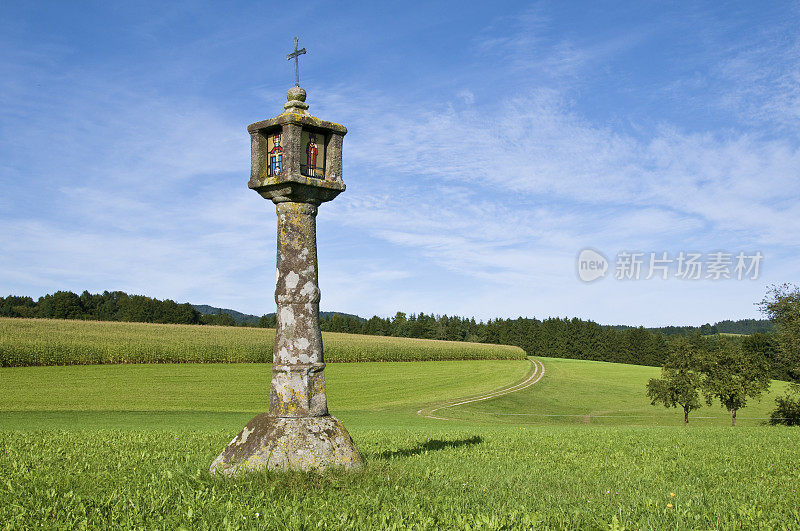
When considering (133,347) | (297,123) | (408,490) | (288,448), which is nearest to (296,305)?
(288,448)

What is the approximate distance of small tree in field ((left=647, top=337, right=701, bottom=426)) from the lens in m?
41.0

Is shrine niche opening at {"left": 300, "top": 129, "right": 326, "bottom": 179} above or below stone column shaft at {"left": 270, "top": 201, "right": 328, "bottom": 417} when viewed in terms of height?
above

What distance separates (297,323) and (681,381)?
40.7m

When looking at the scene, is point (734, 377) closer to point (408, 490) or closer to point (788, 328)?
point (788, 328)

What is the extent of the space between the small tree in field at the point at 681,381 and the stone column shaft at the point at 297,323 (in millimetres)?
40050

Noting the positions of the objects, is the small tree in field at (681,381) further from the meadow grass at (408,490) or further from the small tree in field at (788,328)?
the meadow grass at (408,490)

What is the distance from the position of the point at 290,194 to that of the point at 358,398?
32.7m

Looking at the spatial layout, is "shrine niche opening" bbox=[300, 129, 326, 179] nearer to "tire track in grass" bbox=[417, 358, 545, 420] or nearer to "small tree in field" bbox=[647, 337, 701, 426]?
"tire track in grass" bbox=[417, 358, 545, 420]

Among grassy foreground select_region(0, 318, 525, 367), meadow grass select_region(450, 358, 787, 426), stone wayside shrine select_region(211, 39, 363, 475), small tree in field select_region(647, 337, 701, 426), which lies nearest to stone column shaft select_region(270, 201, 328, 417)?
stone wayside shrine select_region(211, 39, 363, 475)

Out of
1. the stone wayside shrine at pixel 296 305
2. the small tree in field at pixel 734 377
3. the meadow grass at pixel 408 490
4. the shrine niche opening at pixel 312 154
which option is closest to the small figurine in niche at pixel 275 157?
the stone wayside shrine at pixel 296 305

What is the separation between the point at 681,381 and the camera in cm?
4112

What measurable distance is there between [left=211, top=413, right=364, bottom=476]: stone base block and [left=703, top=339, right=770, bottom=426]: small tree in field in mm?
39909

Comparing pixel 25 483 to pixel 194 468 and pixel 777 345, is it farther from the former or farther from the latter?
pixel 777 345

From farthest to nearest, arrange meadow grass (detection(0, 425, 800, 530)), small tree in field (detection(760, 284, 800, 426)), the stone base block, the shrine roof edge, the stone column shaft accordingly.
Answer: small tree in field (detection(760, 284, 800, 426)) → the shrine roof edge → the stone column shaft → the stone base block → meadow grass (detection(0, 425, 800, 530))
